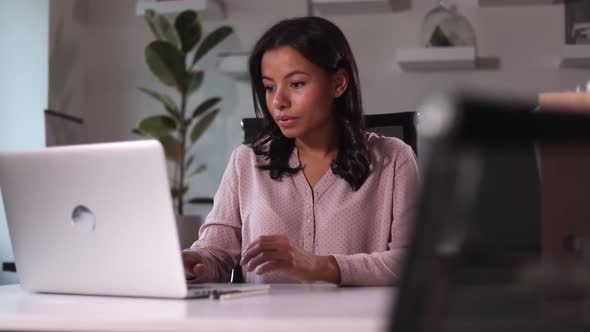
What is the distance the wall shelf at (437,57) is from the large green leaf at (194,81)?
2.84ft

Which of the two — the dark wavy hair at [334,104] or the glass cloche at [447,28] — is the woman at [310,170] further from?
the glass cloche at [447,28]

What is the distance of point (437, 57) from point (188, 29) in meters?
1.08

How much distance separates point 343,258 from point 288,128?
40 centimetres

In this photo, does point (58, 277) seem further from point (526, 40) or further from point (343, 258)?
point (526, 40)

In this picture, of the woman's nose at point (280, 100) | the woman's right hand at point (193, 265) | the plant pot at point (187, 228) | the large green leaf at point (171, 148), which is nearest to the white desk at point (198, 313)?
the woman's right hand at point (193, 265)

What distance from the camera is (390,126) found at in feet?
6.88

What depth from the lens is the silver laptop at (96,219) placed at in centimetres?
113

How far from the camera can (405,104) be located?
3.71 metres

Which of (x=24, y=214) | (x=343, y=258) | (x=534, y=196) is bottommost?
(x=343, y=258)

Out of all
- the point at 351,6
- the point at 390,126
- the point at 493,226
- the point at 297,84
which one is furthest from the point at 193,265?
the point at 351,6

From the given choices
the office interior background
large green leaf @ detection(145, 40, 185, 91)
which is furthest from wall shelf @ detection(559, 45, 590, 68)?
large green leaf @ detection(145, 40, 185, 91)

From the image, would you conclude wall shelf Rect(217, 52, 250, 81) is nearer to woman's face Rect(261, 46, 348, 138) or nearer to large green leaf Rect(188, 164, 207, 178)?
large green leaf Rect(188, 164, 207, 178)

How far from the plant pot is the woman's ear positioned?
1656mm

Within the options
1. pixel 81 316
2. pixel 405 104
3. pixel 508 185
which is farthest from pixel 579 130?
pixel 405 104
